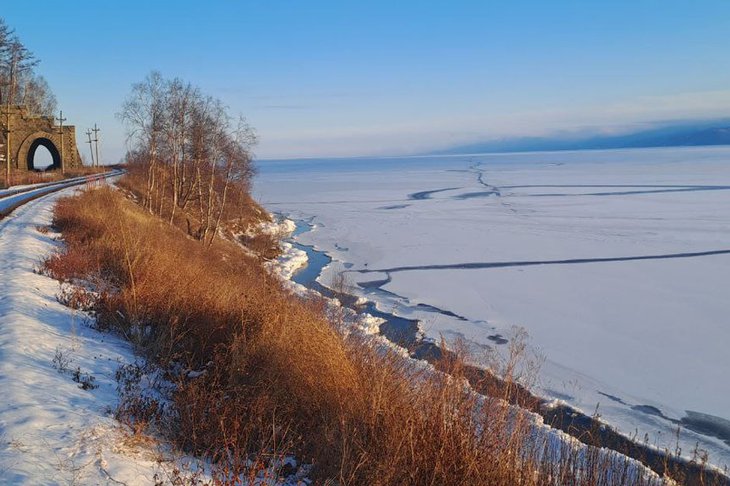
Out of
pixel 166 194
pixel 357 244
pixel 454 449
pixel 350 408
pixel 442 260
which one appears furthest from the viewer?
pixel 166 194

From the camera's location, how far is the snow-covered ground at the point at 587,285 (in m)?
Answer: 10.9

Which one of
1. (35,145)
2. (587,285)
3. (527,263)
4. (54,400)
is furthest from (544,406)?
(35,145)

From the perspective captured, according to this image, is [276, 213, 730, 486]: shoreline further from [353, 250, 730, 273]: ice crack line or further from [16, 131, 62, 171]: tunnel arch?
[16, 131, 62, 171]: tunnel arch

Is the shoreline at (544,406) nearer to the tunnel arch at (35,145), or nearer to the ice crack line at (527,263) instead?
the ice crack line at (527,263)

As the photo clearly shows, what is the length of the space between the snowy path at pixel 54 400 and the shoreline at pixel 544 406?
346 centimetres

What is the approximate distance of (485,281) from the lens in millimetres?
19500

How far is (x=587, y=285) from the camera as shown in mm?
18516

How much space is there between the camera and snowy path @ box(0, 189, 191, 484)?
3.65 meters

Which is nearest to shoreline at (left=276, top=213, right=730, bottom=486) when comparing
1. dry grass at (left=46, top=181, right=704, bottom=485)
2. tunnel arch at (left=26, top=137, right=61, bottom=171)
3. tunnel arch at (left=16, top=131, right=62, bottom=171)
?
dry grass at (left=46, top=181, right=704, bottom=485)

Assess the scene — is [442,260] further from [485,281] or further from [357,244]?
[357,244]

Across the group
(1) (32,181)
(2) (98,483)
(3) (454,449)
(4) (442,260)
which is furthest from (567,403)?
(1) (32,181)

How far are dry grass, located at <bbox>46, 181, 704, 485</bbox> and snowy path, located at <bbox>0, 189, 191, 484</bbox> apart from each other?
438mm

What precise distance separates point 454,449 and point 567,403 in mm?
6868

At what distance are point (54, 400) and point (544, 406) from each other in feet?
27.3
